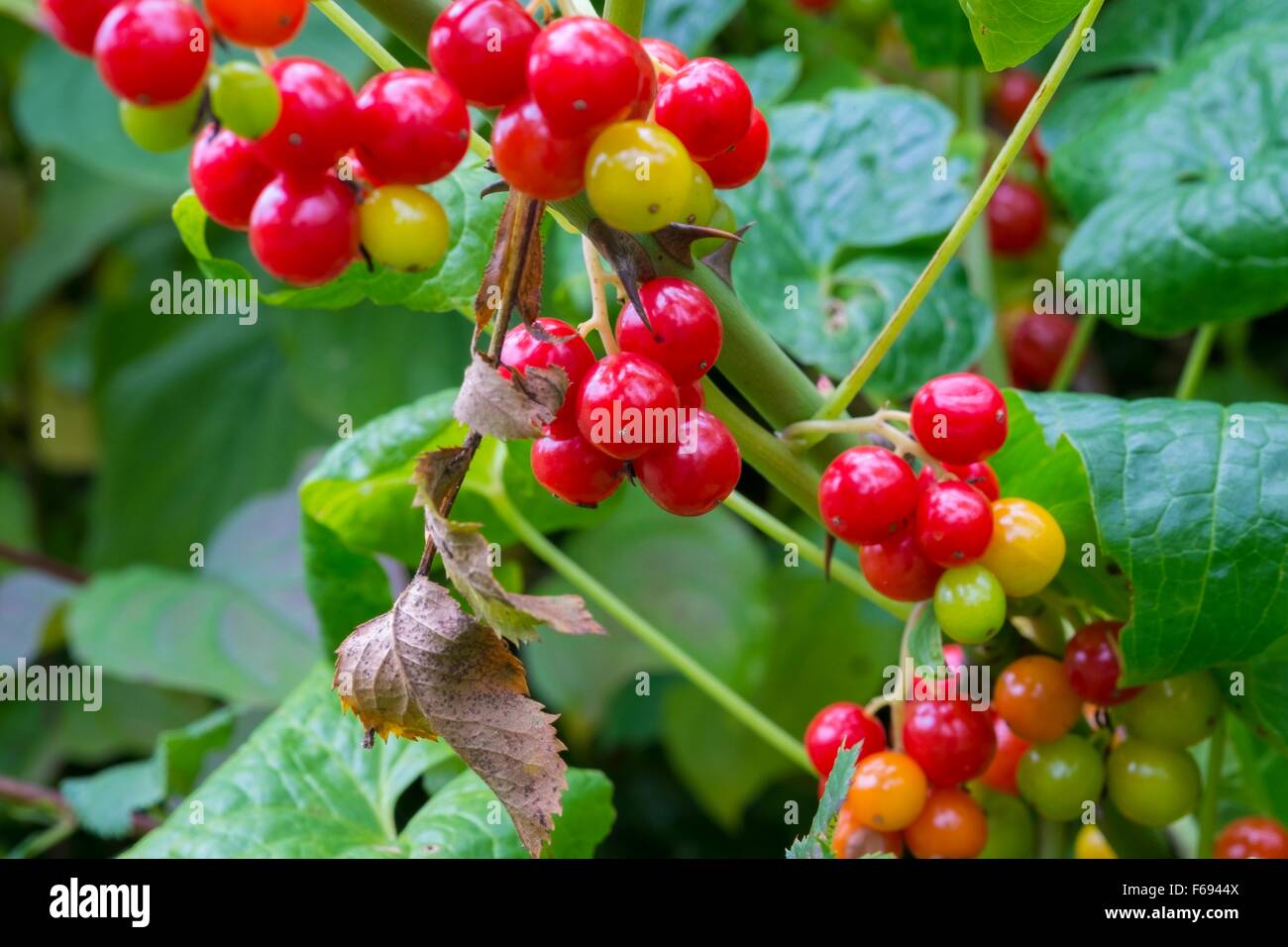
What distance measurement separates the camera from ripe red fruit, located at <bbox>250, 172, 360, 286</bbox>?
32cm

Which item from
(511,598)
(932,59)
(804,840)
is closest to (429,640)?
(511,598)

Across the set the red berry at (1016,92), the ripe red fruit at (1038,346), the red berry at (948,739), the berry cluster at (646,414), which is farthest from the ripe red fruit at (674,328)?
the red berry at (1016,92)

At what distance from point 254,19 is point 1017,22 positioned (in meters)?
0.29

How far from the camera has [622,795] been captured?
151 centimetres

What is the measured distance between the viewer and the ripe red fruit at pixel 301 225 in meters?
0.32

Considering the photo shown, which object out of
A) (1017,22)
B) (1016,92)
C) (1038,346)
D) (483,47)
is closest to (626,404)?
(483,47)

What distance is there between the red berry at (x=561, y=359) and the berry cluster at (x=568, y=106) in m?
0.06

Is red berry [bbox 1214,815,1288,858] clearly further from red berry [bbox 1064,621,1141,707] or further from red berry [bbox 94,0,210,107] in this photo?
red berry [bbox 94,0,210,107]

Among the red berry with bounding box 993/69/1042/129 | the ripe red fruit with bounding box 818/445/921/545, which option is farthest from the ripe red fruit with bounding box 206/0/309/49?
the red berry with bounding box 993/69/1042/129

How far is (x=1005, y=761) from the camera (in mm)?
644

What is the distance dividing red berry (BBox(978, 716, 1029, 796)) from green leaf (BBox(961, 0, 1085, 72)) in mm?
342

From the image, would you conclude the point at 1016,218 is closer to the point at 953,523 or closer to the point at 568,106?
the point at 953,523

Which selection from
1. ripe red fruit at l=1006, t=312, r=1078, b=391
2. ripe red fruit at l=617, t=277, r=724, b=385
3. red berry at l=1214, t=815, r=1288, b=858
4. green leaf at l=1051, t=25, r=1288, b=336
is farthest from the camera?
ripe red fruit at l=1006, t=312, r=1078, b=391

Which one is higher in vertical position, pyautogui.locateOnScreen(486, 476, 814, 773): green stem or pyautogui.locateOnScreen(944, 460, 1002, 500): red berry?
pyautogui.locateOnScreen(944, 460, 1002, 500): red berry
